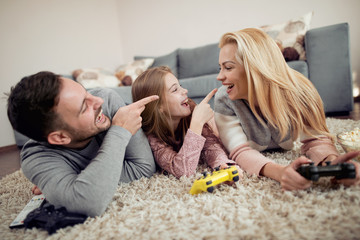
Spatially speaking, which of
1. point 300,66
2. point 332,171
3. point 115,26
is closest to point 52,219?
point 332,171

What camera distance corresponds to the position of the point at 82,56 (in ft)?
9.77

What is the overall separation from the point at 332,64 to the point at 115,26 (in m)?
3.13

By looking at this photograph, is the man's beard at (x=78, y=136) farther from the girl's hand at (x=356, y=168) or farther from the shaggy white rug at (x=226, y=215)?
the girl's hand at (x=356, y=168)

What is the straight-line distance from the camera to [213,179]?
2.37 feet

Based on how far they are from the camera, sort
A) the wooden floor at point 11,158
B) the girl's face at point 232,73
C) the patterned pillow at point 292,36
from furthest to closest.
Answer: the patterned pillow at point 292,36 < the wooden floor at point 11,158 < the girl's face at point 232,73

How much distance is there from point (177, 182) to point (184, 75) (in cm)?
200

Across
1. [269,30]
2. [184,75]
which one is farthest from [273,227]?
[184,75]

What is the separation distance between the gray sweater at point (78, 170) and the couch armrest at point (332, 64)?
5.66 feet

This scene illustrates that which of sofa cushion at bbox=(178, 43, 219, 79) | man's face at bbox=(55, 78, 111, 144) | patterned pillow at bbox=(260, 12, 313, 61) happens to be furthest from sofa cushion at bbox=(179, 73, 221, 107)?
man's face at bbox=(55, 78, 111, 144)

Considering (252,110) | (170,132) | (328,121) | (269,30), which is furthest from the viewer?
(269,30)

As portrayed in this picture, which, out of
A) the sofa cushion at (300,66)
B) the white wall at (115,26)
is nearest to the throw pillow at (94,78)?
the white wall at (115,26)

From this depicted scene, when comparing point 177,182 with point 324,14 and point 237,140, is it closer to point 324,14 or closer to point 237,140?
point 237,140

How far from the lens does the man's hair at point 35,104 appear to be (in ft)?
2.21

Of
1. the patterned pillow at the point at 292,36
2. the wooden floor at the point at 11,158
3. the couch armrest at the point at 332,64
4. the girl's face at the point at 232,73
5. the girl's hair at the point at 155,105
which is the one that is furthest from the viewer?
the patterned pillow at the point at 292,36
